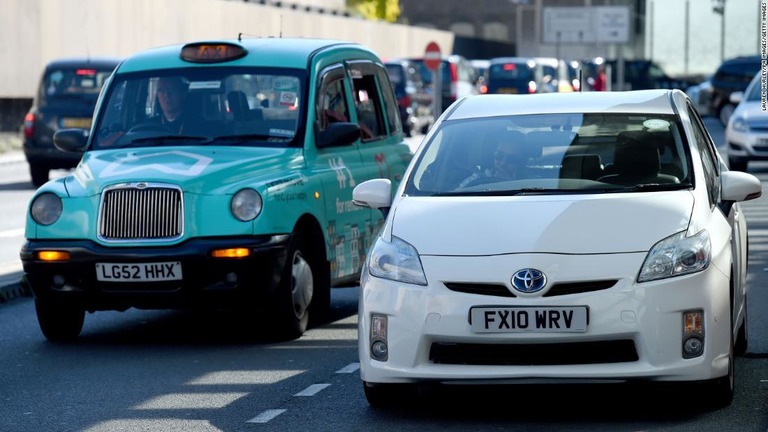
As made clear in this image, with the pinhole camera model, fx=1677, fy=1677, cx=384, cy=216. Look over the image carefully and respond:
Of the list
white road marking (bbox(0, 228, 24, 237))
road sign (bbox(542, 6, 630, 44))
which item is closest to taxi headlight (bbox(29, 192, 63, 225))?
white road marking (bbox(0, 228, 24, 237))

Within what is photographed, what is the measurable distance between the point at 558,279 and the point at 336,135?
386 cm

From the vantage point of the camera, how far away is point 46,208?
9852mm

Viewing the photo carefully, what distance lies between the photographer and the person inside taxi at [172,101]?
10.8 m

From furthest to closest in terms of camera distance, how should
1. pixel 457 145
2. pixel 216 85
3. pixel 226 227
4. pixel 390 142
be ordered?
pixel 390 142
pixel 216 85
pixel 226 227
pixel 457 145

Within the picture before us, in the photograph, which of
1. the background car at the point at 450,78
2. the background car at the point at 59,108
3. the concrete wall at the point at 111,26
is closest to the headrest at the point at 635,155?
the background car at the point at 59,108

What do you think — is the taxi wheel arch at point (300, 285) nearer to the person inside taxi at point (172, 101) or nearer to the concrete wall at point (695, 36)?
the person inside taxi at point (172, 101)

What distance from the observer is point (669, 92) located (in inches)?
347

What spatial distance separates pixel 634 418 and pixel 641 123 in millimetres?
1736

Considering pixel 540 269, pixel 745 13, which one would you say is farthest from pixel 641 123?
pixel 745 13

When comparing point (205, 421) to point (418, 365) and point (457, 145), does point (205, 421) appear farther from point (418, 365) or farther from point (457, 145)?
point (457, 145)

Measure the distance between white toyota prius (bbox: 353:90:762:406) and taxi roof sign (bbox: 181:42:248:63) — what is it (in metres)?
3.35

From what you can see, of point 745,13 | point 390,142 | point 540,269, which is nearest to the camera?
point 540,269

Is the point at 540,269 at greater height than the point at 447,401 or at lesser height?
greater

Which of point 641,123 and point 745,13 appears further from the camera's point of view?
point 745,13
